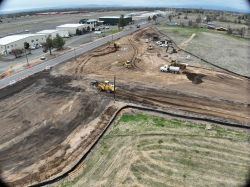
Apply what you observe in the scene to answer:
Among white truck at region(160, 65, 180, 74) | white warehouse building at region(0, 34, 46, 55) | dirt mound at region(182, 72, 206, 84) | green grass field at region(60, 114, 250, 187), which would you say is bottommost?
green grass field at region(60, 114, 250, 187)

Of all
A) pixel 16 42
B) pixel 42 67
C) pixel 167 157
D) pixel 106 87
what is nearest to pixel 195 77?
pixel 106 87

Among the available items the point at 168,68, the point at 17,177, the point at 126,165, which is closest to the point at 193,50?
the point at 168,68

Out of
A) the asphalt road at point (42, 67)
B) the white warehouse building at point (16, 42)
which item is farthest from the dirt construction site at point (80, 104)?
the white warehouse building at point (16, 42)

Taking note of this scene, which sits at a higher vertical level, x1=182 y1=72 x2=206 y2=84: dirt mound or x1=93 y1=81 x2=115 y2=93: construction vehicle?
x1=182 y1=72 x2=206 y2=84: dirt mound

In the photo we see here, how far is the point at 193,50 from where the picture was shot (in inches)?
2180

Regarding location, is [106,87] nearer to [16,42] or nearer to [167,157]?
[167,157]

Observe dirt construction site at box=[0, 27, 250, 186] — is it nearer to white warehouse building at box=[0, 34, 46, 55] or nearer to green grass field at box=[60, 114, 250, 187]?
green grass field at box=[60, 114, 250, 187]

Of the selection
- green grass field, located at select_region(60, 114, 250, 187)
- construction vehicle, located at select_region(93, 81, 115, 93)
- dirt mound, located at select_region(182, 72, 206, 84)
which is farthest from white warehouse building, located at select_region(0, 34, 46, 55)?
dirt mound, located at select_region(182, 72, 206, 84)

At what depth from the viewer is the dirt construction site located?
59.6ft

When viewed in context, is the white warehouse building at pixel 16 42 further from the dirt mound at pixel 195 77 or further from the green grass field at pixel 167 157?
the dirt mound at pixel 195 77

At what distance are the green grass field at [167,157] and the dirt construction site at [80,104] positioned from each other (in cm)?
260

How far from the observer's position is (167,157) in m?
17.3

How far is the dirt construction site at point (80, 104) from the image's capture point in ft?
59.6

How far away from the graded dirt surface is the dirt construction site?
2.68m
